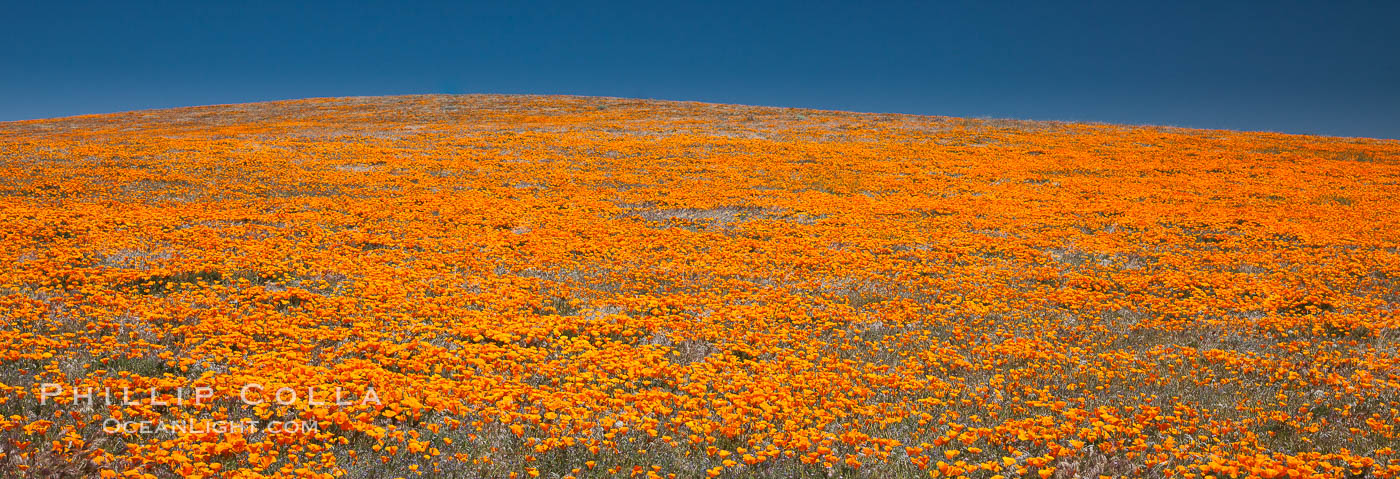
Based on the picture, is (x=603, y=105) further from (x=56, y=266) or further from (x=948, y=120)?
(x=56, y=266)

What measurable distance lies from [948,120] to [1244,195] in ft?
91.2

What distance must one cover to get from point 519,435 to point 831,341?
14.7 feet

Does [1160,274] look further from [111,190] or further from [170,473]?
[111,190]

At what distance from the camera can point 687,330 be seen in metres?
8.99

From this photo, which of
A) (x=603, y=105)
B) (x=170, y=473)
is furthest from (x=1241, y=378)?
(x=603, y=105)

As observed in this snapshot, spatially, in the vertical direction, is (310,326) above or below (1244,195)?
below

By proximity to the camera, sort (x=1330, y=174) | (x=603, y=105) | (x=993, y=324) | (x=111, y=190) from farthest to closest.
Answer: (x=603, y=105) < (x=1330, y=174) < (x=111, y=190) < (x=993, y=324)

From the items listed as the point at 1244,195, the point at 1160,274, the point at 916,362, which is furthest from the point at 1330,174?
the point at 916,362

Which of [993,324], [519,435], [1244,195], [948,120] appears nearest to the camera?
[519,435]

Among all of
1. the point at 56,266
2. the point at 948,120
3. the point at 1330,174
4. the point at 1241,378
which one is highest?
the point at 948,120

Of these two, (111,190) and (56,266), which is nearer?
(56,266)

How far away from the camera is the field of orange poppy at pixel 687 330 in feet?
18.5

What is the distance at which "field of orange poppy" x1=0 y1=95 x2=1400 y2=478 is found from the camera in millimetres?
5645

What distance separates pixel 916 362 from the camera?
7934mm
